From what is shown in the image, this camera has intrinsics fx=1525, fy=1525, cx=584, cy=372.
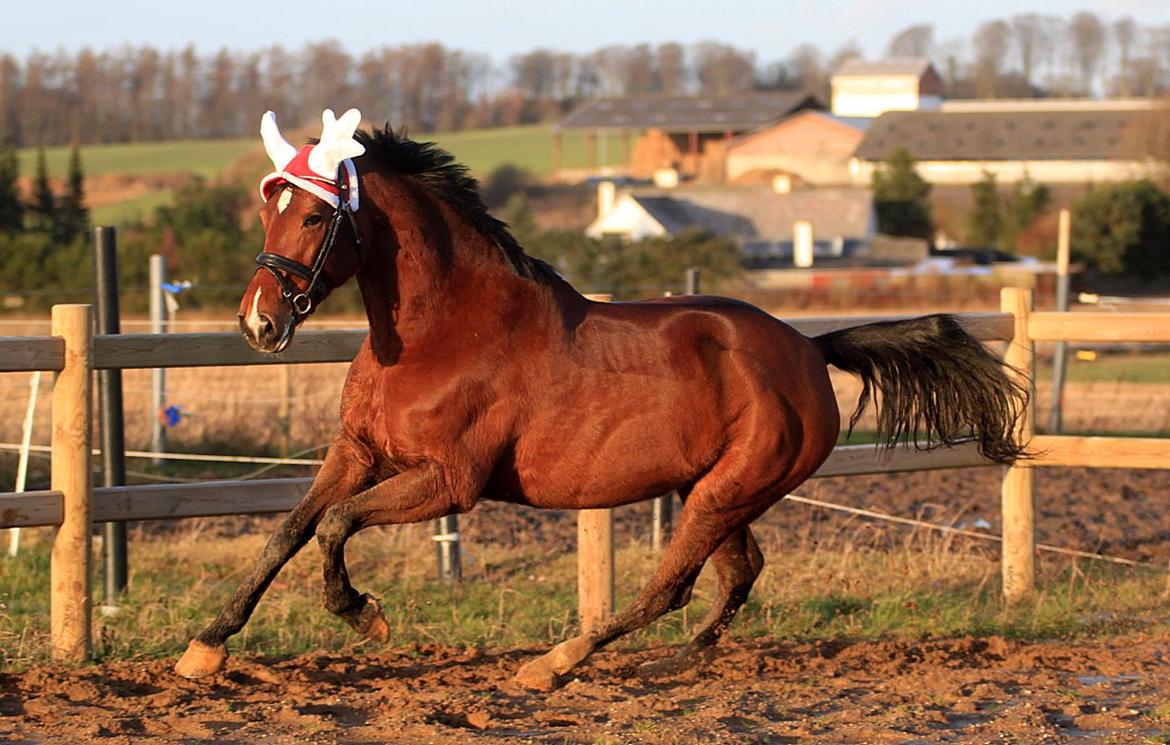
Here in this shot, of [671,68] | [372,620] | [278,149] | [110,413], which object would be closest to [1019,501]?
[372,620]

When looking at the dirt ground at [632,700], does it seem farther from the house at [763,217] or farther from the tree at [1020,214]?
the tree at [1020,214]

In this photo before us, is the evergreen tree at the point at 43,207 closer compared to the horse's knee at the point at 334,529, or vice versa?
the horse's knee at the point at 334,529

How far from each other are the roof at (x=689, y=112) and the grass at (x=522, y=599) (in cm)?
6648

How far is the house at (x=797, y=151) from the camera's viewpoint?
7106cm

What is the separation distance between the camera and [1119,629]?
6.88 m

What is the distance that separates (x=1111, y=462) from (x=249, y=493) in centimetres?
399

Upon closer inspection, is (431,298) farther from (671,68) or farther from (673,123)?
(671,68)

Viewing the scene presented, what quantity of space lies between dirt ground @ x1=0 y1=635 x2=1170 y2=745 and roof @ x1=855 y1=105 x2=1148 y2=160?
5808 cm

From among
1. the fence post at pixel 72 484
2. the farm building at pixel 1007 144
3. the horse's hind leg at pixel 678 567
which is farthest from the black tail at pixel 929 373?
the farm building at pixel 1007 144

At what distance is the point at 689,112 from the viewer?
77.4m

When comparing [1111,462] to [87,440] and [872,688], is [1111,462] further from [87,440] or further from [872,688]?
[87,440]

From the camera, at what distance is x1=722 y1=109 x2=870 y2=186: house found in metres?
71.1

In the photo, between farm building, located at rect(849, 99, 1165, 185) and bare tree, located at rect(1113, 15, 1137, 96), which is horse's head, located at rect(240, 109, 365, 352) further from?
bare tree, located at rect(1113, 15, 1137, 96)

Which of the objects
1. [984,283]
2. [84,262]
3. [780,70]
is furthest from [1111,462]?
[780,70]
